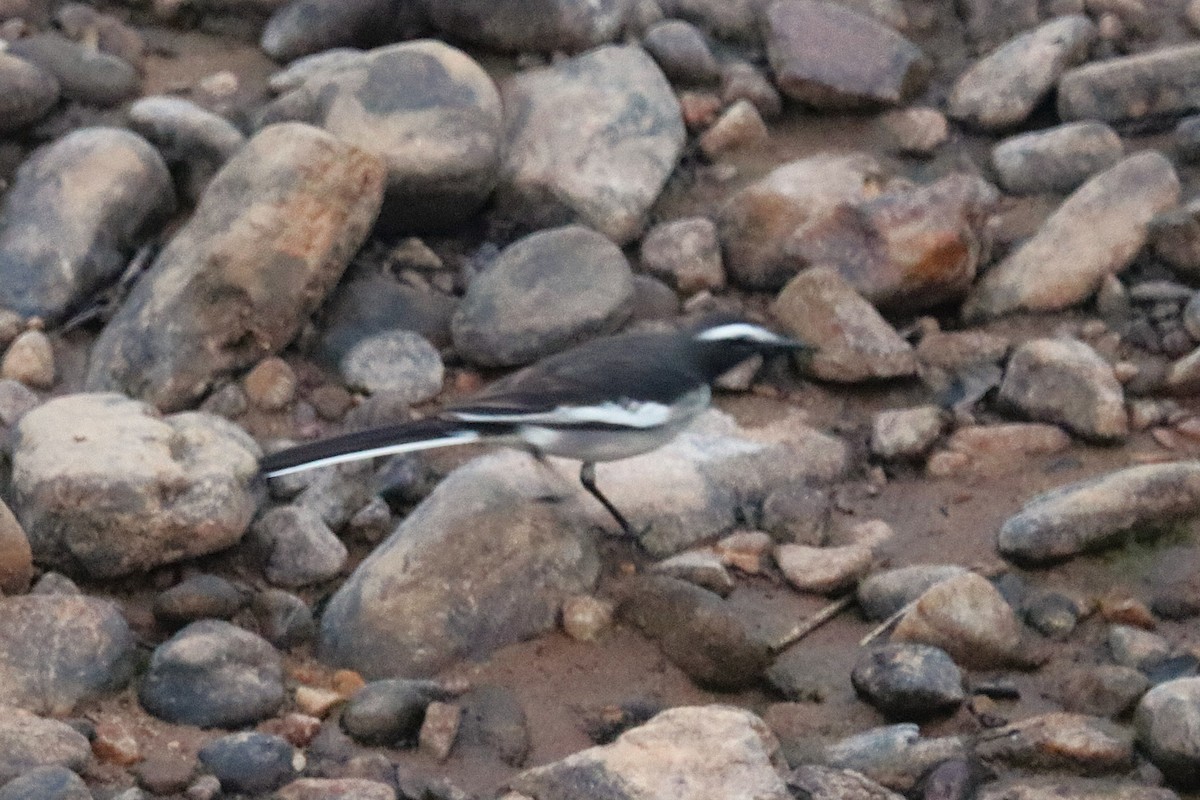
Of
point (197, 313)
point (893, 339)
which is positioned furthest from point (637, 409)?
point (197, 313)

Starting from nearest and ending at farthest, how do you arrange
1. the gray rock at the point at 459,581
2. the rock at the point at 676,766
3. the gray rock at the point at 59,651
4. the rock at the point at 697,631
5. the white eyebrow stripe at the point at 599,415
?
1. the rock at the point at 676,766
2. the gray rock at the point at 59,651
3. the rock at the point at 697,631
4. the gray rock at the point at 459,581
5. the white eyebrow stripe at the point at 599,415

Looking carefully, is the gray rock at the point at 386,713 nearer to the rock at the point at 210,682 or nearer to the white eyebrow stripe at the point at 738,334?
the rock at the point at 210,682

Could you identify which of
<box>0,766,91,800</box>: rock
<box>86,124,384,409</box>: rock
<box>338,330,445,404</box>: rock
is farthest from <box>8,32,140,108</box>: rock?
<box>0,766,91,800</box>: rock

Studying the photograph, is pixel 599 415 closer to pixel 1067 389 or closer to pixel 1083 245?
pixel 1067 389

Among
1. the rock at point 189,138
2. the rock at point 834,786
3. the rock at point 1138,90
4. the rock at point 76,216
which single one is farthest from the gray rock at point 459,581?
the rock at point 1138,90

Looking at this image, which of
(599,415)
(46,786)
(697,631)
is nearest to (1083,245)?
(599,415)

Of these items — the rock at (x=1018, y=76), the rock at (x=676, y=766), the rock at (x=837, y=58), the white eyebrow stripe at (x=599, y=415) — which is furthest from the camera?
the rock at (x=837, y=58)
